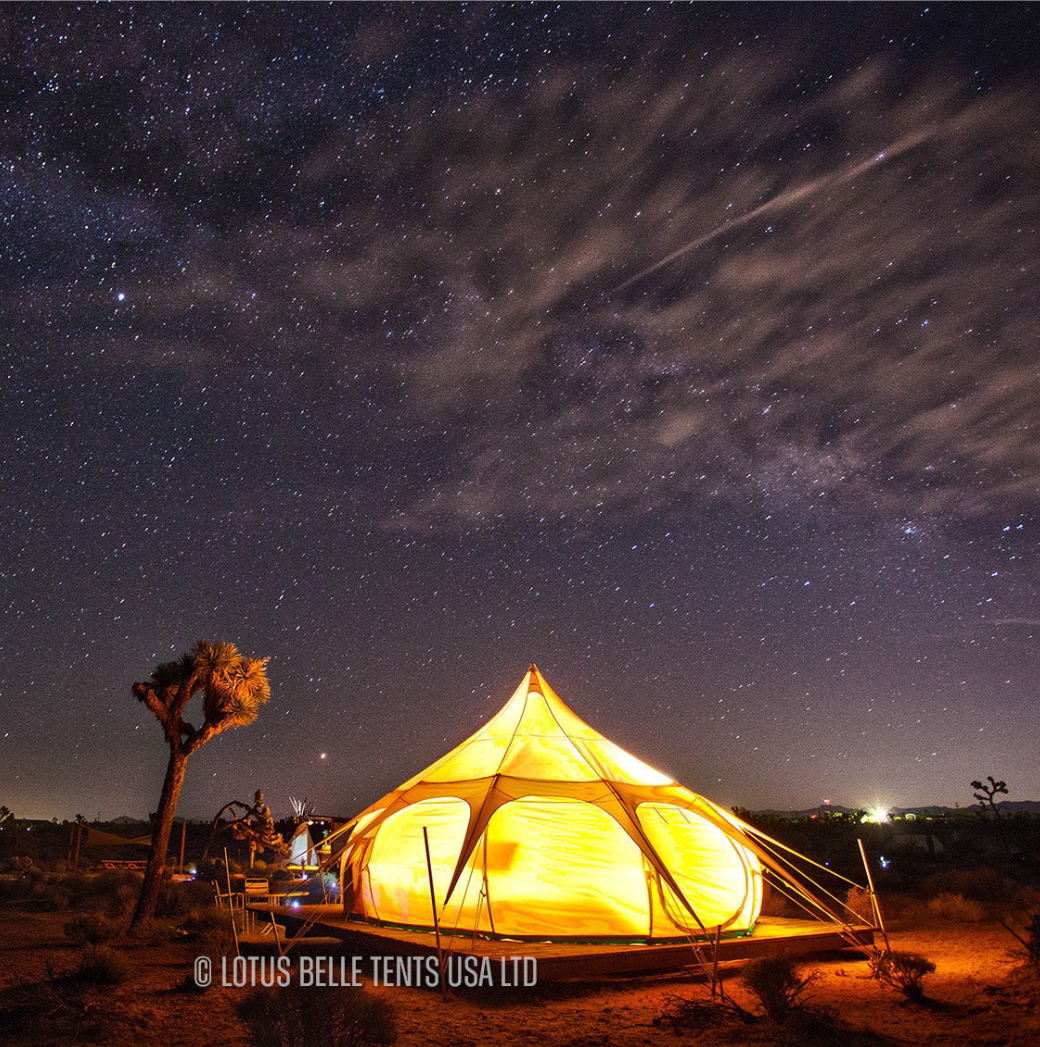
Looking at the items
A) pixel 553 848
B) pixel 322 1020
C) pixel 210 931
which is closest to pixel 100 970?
pixel 210 931

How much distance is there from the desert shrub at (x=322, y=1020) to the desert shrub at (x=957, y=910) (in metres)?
11.6

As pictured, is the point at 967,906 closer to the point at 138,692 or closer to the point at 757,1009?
the point at 757,1009

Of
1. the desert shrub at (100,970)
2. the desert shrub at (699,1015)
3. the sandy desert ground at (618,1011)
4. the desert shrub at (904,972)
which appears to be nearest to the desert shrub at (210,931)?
the sandy desert ground at (618,1011)

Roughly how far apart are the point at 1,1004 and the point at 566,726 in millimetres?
7318

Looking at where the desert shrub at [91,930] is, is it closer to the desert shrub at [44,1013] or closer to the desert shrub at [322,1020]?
the desert shrub at [44,1013]

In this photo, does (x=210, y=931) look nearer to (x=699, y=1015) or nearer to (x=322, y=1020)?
(x=322, y=1020)

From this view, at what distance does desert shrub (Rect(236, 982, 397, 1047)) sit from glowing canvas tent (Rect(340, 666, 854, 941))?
2.23 meters

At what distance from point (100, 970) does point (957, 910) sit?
13.6m

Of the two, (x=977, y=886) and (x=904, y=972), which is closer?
(x=904, y=972)

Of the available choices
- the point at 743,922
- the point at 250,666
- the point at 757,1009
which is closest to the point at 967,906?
the point at 743,922

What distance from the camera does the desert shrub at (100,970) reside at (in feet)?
30.2

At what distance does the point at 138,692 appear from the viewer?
46.8 feet

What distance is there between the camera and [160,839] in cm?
1398

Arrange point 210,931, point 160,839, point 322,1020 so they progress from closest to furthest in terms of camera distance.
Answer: point 322,1020 < point 210,931 < point 160,839
